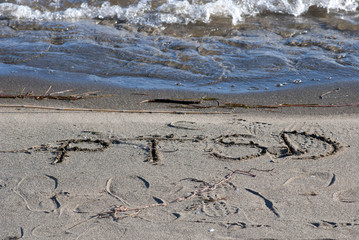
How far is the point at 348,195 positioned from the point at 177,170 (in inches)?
45.9

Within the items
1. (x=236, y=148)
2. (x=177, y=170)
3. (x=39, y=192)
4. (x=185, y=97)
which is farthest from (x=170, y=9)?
(x=39, y=192)

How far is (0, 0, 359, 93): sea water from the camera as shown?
5105mm

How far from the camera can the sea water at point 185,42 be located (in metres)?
5.11

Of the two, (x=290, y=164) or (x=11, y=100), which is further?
(x=11, y=100)

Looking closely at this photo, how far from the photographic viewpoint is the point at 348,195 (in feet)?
8.86

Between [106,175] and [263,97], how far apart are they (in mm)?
2292

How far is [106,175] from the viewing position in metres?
2.90

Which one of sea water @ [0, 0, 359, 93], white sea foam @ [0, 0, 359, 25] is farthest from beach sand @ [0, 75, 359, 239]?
white sea foam @ [0, 0, 359, 25]

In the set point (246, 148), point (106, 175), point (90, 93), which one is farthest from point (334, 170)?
point (90, 93)

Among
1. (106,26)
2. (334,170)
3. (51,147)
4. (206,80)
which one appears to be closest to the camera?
(334,170)

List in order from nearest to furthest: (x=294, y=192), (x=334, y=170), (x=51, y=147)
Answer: (x=294, y=192) → (x=334, y=170) → (x=51, y=147)

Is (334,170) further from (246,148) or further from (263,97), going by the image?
(263,97)

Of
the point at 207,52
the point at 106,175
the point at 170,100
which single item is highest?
the point at 207,52

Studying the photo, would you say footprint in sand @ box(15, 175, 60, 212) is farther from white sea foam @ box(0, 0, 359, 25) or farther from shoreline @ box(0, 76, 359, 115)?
white sea foam @ box(0, 0, 359, 25)
